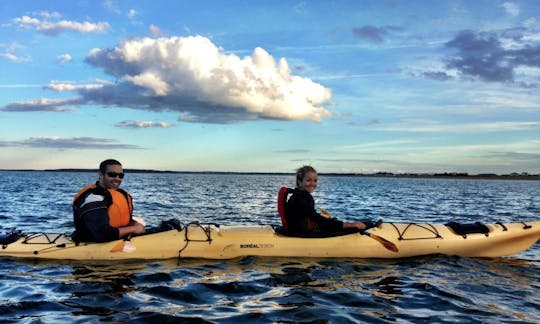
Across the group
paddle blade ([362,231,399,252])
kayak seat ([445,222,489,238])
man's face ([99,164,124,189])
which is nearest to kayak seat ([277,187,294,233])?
paddle blade ([362,231,399,252])

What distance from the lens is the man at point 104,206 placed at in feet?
25.8

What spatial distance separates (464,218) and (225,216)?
873cm

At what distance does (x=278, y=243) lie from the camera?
883 cm

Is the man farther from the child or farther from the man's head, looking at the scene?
the child

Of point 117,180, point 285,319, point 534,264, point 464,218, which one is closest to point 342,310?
point 285,319

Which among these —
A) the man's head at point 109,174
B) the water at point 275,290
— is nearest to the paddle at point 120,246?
the water at point 275,290

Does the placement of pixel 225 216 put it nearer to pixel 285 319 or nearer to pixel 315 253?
pixel 315 253

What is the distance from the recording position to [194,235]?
8938 mm

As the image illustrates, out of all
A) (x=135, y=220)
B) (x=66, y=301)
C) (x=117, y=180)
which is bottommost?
(x=66, y=301)

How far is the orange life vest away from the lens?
7.95m

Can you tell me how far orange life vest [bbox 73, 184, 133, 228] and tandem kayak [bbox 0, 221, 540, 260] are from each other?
42 centimetres

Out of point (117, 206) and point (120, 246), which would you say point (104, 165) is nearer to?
point (117, 206)

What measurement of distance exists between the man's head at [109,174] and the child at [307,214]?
302cm

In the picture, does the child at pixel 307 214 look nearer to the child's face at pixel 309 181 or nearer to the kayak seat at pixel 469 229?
the child's face at pixel 309 181
